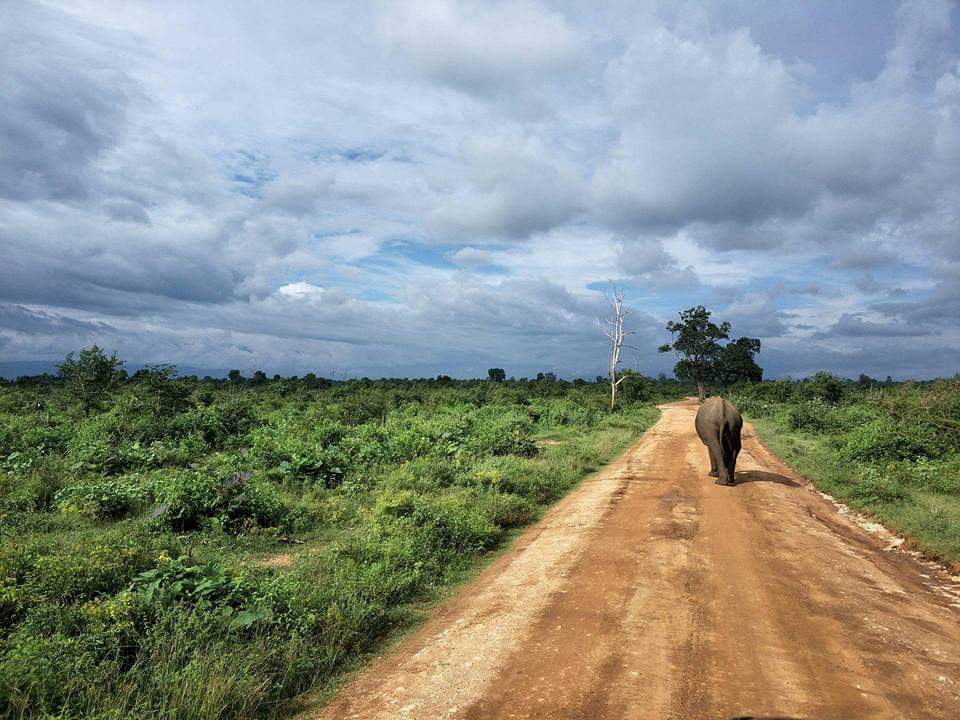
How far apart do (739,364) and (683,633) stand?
65025 millimetres

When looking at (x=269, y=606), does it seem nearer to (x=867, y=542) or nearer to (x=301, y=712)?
(x=301, y=712)

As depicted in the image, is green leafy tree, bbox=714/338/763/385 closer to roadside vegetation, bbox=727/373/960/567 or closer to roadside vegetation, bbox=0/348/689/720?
roadside vegetation, bbox=727/373/960/567

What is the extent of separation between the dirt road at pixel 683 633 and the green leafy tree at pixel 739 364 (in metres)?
54.3

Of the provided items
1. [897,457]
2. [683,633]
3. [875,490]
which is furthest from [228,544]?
[897,457]

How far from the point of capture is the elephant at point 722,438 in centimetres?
1358

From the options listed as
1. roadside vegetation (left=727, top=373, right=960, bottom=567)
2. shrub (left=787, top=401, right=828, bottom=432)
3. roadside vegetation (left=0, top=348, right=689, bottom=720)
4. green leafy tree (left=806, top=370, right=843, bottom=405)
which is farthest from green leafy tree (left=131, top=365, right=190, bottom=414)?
green leafy tree (left=806, top=370, right=843, bottom=405)

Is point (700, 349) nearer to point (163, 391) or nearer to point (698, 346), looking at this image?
point (698, 346)

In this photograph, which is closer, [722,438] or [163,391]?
[722,438]

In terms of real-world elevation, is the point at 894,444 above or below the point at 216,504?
above

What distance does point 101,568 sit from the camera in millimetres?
5984

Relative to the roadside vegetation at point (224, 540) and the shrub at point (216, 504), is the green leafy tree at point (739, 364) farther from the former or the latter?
the shrub at point (216, 504)

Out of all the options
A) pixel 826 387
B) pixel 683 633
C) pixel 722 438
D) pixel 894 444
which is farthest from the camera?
pixel 826 387

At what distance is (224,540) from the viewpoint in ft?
28.8

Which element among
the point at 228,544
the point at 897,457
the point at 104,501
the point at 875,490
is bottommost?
the point at 228,544
